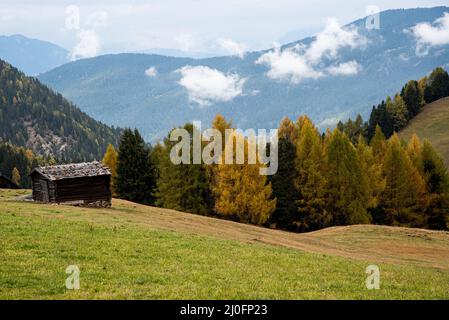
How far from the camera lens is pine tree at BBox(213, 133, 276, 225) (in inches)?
2539

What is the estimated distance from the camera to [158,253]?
24.2m

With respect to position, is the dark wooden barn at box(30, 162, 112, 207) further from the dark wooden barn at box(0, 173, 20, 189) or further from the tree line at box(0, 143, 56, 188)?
the tree line at box(0, 143, 56, 188)

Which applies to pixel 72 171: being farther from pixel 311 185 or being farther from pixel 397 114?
pixel 397 114

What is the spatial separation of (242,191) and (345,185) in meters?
14.7

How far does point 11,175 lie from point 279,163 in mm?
119077

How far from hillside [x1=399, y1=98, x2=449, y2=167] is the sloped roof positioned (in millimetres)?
93493

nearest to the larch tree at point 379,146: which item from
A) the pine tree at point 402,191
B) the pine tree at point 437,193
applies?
the pine tree at point 437,193

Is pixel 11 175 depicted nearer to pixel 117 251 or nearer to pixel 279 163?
pixel 279 163

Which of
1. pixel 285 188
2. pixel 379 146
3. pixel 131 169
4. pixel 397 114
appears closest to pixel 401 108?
pixel 397 114

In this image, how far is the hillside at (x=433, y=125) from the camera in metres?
133

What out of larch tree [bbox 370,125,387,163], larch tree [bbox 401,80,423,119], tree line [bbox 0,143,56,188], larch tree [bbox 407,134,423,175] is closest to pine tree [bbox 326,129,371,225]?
larch tree [bbox 407,134,423,175]

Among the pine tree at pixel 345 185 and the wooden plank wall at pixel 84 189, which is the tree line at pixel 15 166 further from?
the wooden plank wall at pixel 84 189

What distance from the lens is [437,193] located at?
76062mm
